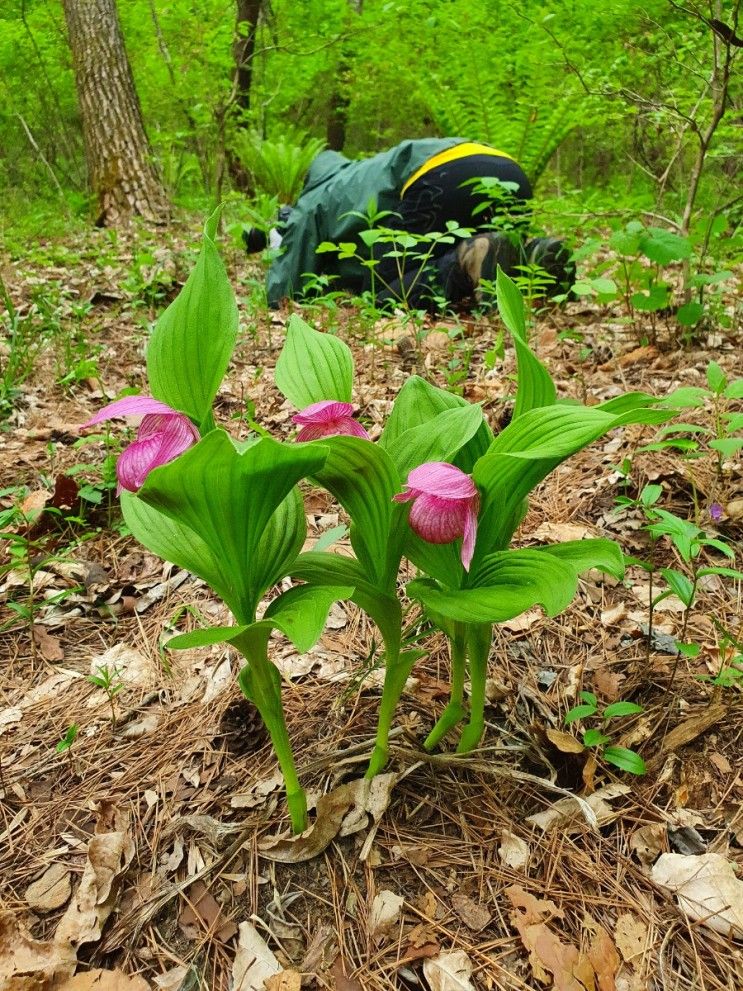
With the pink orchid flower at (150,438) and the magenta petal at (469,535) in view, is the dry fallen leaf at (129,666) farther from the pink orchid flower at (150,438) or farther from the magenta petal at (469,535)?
the magenta petal at (469,535)

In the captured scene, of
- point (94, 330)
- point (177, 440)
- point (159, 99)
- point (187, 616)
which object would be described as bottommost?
point (187, 616)

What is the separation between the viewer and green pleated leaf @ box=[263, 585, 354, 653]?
0.80m

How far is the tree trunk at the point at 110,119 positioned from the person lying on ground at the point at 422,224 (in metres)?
2.10

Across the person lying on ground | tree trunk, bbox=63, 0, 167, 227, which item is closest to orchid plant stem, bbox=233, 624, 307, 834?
the person lying on ground

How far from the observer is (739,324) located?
125 inches

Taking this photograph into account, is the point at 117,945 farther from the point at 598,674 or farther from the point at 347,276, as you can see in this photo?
the point at 347,276

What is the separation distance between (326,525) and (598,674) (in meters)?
0.99

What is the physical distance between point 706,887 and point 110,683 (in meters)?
1.32

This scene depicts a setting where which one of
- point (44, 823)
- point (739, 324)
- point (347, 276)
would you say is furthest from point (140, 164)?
point (44, 823)

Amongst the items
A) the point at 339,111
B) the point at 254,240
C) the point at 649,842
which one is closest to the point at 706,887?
the point at 649,842

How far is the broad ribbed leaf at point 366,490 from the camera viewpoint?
896 mm

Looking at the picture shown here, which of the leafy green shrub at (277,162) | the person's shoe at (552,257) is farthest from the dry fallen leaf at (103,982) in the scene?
the leafy green shrub at (277,162)

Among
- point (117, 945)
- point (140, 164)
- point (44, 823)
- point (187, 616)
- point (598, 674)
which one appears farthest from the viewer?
point (140, 164)

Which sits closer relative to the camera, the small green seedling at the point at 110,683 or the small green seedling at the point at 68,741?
the small green seedling at the point at 68,741
